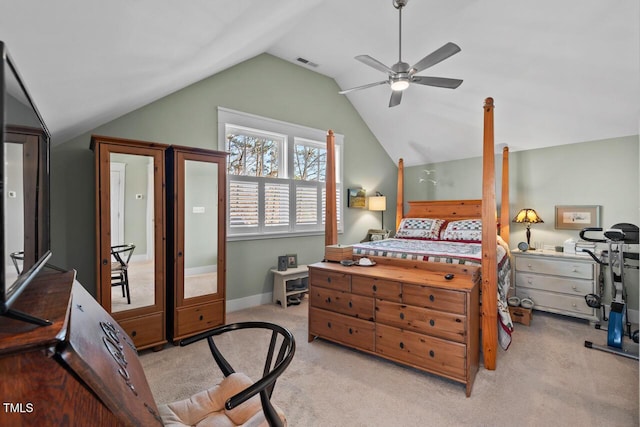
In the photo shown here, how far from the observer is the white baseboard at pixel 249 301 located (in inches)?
156

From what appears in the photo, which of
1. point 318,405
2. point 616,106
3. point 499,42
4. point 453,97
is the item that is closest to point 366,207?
point 453,97

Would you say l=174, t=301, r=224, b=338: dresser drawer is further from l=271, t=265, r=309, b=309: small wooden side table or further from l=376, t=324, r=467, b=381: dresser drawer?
l=376, t=324, r=467, b=381: dresser drawer

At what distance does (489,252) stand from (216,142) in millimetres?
3223

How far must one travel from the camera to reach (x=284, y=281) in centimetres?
415

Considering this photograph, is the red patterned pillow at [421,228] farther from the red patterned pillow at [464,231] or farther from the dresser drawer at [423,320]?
the dresser drawer at [423,320]

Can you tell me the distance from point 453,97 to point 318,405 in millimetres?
4025

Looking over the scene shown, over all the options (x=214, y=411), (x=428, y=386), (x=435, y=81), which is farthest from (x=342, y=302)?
(x=435, y=81)

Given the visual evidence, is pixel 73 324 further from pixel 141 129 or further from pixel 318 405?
pixel 141 129

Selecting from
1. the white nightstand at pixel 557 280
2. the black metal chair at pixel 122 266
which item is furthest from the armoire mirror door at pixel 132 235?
the white nightstand at pixel 557 280

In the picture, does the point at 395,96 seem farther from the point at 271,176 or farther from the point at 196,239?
the point at 196,239

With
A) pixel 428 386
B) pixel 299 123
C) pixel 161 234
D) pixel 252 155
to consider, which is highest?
pixel 299 123

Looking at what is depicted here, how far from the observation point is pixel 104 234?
255 cm

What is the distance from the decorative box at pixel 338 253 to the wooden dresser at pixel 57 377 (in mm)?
2507

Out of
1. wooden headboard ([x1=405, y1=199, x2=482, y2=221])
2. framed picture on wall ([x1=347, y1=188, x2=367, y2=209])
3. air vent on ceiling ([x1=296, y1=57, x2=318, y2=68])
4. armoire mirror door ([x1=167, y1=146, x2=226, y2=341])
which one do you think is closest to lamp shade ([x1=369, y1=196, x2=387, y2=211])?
framed picture on wall ([x1=347, y1=188, x2=367, y2=209])
